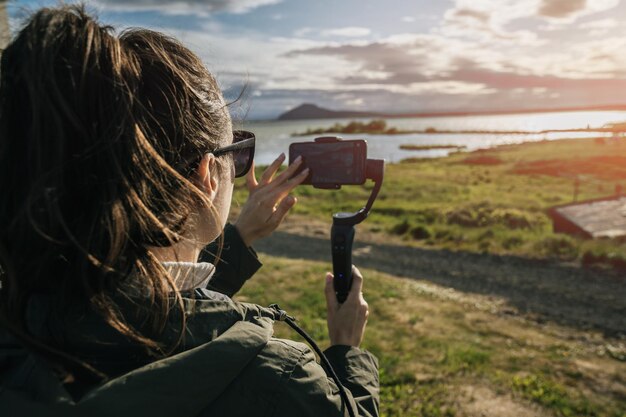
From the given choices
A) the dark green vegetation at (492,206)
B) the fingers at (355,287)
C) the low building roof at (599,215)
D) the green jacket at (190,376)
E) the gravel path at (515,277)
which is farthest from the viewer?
the dark green vegetation at (492,206)

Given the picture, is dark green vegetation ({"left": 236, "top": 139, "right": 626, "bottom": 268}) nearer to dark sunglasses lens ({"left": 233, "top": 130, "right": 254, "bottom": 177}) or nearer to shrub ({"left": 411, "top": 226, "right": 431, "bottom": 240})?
shrub ({"left": 411, "top": 226, "right": 431, "bottom": 240})

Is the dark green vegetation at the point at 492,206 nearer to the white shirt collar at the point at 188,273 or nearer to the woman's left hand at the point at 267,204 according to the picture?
the woman's left hand at the point at 267,204

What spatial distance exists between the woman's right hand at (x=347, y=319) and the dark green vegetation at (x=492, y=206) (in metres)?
12.7

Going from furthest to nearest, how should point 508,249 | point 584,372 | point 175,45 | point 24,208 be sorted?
point 508,249, point 584,372, point 175,45, point 24,208

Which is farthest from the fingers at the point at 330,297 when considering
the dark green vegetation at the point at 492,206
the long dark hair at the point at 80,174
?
the dark green vegetation at the point at 492,206

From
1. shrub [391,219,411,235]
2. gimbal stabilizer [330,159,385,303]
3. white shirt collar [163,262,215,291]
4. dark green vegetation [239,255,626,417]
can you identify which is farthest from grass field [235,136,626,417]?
white shirt collar [163,262,215,291]

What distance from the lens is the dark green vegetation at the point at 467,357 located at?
5148mm

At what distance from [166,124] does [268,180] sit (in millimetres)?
1070

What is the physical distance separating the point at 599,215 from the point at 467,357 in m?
12.4

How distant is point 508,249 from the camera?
50.2 ft

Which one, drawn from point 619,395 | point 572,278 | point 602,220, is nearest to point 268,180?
point 619,395

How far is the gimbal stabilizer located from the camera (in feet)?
6.44

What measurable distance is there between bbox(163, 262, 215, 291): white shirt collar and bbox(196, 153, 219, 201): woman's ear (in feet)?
0.70

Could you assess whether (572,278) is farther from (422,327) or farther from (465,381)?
(465,381)
